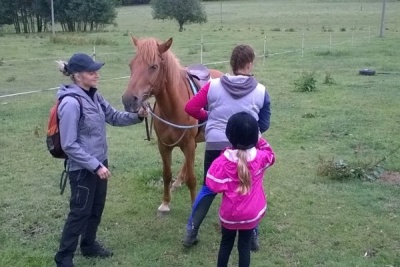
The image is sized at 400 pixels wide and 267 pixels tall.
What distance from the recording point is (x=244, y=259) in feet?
11.9

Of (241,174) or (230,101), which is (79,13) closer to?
(230,101)

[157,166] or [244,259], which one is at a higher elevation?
[244,259]

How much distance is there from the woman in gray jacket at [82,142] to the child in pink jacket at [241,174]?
34.7 inches

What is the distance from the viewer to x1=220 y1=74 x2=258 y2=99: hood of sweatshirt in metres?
3.83

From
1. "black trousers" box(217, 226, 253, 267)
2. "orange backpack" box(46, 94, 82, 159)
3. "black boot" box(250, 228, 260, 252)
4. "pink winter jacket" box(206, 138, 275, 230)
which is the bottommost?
"black boot" box(250, 228, 260, 252)

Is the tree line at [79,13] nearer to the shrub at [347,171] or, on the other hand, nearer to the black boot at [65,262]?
the shrub at [347,171]

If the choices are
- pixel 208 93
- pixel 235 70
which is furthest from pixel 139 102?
pixel 235 70

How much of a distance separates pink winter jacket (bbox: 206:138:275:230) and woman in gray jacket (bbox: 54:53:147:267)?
33.5 inches

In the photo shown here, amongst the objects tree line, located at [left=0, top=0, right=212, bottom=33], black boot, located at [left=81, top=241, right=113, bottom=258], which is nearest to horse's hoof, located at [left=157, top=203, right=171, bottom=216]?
black boot, located at [left=81, top=241, right=113, bottom=258]

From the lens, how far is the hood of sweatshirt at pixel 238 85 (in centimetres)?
383

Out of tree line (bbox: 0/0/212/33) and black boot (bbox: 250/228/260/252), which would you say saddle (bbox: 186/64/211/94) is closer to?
black boot (bbox: 250/228/260/252)

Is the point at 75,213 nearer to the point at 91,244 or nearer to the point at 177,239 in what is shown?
the point at 91,244

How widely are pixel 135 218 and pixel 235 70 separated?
212 centimetres

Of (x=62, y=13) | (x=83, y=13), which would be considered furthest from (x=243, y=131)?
(x=62, y=13)
